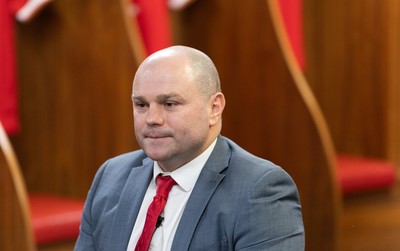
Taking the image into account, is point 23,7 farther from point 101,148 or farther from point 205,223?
point 205,223

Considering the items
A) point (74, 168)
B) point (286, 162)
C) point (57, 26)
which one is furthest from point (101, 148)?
point (286, 162)

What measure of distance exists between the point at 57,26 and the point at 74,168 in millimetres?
472

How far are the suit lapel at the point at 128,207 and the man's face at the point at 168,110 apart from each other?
0.11 m

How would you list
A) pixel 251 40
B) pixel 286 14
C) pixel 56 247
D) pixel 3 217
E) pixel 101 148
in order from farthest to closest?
1. pixel 286 14
2. pixel 251 40
3. pixel 101 148
4. pixel 56 247
5. pixel 3 217

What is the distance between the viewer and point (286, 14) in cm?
352

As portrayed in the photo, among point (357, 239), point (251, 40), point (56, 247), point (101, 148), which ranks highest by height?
point (251, 40)

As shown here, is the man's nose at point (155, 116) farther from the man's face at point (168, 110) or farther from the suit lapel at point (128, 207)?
the suit lapel at point (128, 207)

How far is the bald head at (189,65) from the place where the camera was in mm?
1608

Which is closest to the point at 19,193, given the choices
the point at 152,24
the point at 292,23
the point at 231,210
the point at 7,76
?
the point at 7,76

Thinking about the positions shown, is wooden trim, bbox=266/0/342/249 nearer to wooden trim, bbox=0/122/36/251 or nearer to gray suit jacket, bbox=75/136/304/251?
wooden trim, bbox=0/122/36/251

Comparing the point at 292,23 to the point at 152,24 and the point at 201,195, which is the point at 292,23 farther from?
the point at 201,195

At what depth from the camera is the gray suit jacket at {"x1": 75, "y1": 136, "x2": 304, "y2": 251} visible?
5.15 feet

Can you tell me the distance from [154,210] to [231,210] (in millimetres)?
147

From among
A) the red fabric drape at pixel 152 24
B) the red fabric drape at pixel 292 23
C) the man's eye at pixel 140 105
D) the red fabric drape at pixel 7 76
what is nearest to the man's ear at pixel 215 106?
the man's eye at pixel 140 105
